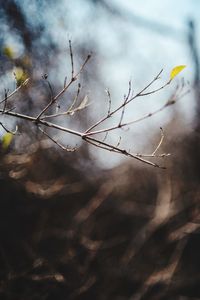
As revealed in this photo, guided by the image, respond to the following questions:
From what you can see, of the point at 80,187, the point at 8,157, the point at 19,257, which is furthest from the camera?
the point at 80,187

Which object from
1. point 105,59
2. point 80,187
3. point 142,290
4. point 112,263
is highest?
point 105,59

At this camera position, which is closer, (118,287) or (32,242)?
(32,242)

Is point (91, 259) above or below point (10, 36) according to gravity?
below

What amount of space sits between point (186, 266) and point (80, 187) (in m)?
2.36

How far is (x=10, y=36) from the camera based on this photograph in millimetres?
3814

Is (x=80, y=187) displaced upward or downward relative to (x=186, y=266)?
upward

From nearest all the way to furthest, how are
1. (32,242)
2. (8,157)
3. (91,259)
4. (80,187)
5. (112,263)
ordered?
(8,157) < (32,242) < (91,259) < (112,263) < (80,187)

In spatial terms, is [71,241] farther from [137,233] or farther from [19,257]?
[137,233]

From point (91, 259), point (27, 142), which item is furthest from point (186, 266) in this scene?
point (27, 142)

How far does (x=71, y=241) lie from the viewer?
4660 millimetres

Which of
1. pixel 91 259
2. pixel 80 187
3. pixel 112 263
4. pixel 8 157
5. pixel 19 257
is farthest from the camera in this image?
pixel 80 187

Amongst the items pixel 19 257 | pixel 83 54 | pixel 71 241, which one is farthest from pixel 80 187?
pixel 83 54

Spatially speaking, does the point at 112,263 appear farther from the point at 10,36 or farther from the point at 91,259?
the point at 10,36

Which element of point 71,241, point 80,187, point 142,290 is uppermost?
point 80,187
